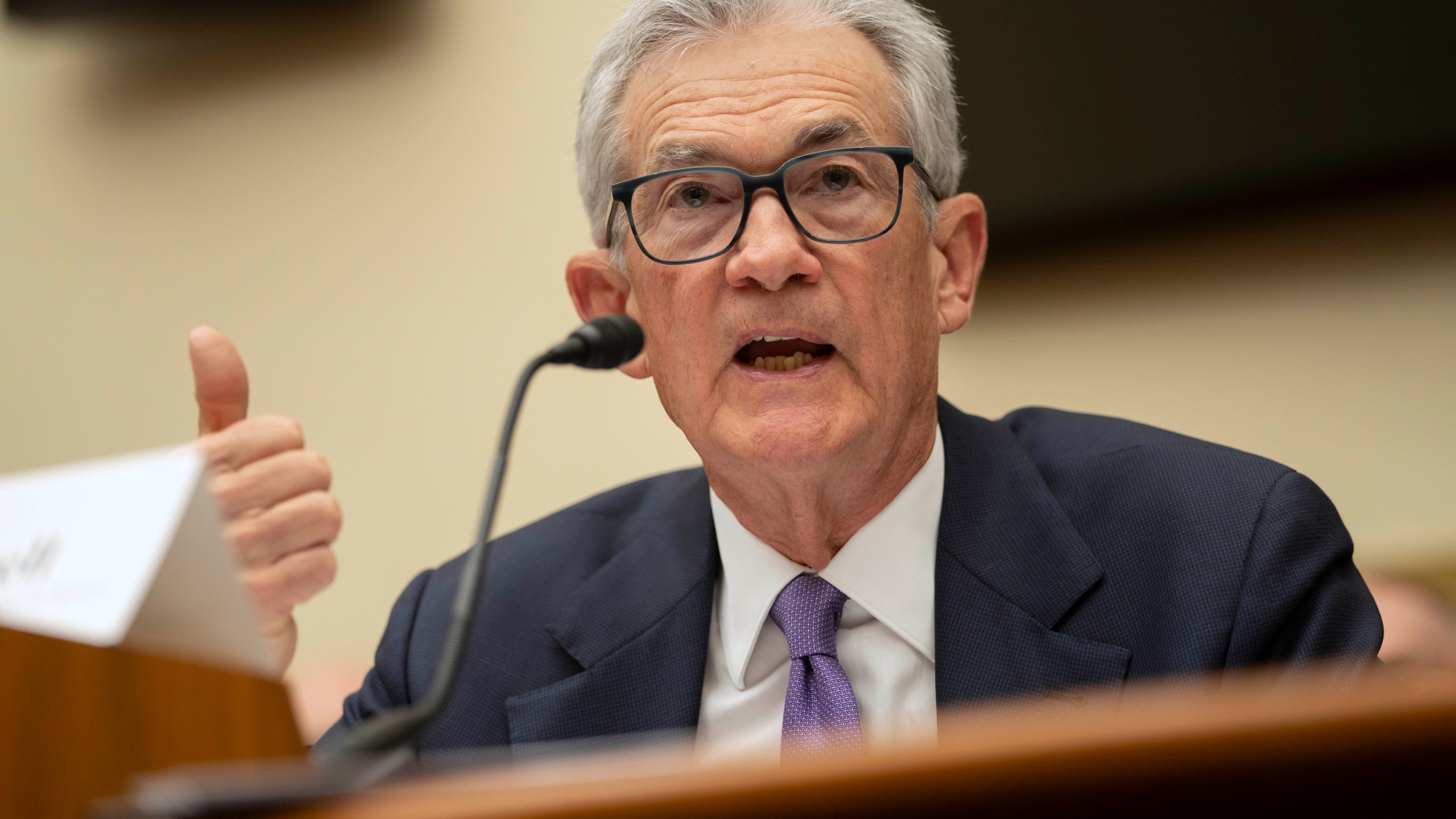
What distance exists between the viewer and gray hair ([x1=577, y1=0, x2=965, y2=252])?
145 centimetres

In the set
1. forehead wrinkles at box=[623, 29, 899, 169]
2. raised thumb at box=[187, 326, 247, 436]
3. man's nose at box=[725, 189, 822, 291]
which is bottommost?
raised thumb at box=[187, 326, 247, 436]

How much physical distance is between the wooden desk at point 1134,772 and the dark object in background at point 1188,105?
55.9 inches

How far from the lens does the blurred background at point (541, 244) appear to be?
1.66 m

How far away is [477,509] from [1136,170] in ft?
4.46

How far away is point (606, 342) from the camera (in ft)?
3.38

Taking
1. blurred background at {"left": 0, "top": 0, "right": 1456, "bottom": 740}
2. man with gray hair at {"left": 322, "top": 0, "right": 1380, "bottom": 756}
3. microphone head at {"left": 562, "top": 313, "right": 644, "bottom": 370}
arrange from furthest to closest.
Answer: blurred background at {"left": 0, "top": 0, "right": 1456, "bottom": 740} → man with gray hair at {"left": 322, "top": 0, "right": 1380, "bottom": 756} → microphone head at {"left": 562, "top": 313, "right": 644, "bottom": 370}

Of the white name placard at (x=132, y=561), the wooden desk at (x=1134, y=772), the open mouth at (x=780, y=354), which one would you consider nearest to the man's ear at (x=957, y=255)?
the open mouth at (x=780, y=354)

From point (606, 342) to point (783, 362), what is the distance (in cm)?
37

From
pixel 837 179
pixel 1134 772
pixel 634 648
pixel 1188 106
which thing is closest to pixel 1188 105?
pixel 1188 106

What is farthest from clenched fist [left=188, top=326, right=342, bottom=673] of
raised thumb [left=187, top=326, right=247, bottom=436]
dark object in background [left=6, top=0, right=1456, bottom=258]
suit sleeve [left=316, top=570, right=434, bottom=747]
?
dark object in background [left=6, top=0, right=1456, bottom=258]

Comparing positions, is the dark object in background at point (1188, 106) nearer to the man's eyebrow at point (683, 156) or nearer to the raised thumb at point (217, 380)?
the man's eyebrow at point (683, 156)

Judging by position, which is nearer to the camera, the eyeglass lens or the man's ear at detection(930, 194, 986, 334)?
the eyeglass lens

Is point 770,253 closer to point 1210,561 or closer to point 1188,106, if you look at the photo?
point 1210,561

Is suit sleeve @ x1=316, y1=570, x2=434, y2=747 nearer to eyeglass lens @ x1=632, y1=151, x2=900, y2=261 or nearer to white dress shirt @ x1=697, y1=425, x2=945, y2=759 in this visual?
white dress shirt @ x1=697, y1=425, x2=945, y2=759
